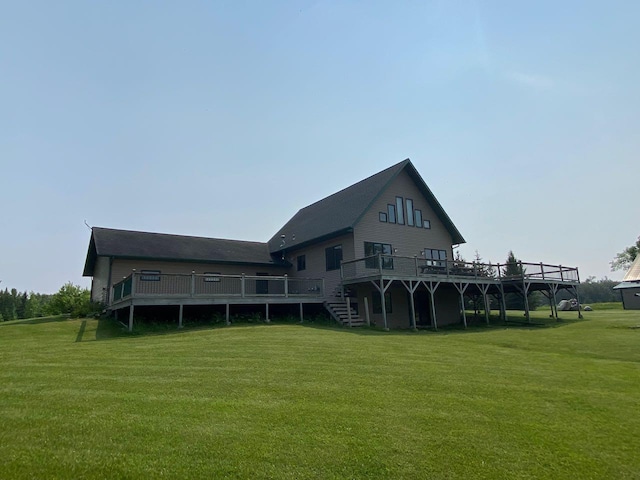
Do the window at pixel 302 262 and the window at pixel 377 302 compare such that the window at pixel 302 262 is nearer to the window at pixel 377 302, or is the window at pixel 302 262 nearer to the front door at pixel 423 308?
the window at pixel 377 302

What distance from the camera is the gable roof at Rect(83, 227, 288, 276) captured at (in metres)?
19.9

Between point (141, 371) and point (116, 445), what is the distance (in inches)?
135

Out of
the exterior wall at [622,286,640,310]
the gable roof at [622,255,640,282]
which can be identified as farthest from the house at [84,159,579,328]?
the exterior wall at [622,286,640,310]

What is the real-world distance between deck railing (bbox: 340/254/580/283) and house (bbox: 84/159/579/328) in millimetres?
61

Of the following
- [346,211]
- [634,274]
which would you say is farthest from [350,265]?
[634,274]

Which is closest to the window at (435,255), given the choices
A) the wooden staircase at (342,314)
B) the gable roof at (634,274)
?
the wooden staircase at (342,314)

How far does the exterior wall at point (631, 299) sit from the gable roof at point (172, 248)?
121ft

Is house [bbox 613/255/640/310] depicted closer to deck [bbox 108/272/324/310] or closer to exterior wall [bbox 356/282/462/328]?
exterior wall [bbox 356/282/462/328]

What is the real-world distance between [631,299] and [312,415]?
155 feet

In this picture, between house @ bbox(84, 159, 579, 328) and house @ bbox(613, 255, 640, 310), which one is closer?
house @ bbox(84, 159, 579, 328)

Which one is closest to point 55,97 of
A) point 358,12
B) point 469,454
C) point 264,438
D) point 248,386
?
point 358,12

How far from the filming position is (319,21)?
37.1 feet

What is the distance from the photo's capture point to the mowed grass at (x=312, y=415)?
13.4 feet

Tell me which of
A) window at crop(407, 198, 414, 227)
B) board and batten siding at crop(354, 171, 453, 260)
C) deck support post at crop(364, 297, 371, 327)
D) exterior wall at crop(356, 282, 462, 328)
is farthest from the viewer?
window at crop(407, 198, 414, 227)
